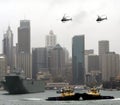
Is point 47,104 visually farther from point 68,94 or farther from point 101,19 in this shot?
point 101,19

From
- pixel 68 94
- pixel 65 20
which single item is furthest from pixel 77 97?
pixel 65 20

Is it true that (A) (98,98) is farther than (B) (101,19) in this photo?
Yes

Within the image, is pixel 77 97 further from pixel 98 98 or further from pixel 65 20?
pixel 65 20

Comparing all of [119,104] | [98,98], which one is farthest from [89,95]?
[119,104]

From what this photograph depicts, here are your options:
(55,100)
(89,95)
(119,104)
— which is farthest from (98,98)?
(119,104)

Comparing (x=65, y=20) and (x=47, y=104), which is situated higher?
(x=65, y=20)

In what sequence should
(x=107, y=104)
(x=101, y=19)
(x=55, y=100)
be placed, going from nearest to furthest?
(x=101, y=19), (x=107, y=104), (x=55, y=100)

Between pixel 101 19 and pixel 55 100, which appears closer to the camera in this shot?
pixel 101 19

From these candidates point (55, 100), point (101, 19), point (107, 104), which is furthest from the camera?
point (55, 100)

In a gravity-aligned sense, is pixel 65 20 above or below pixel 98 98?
above
